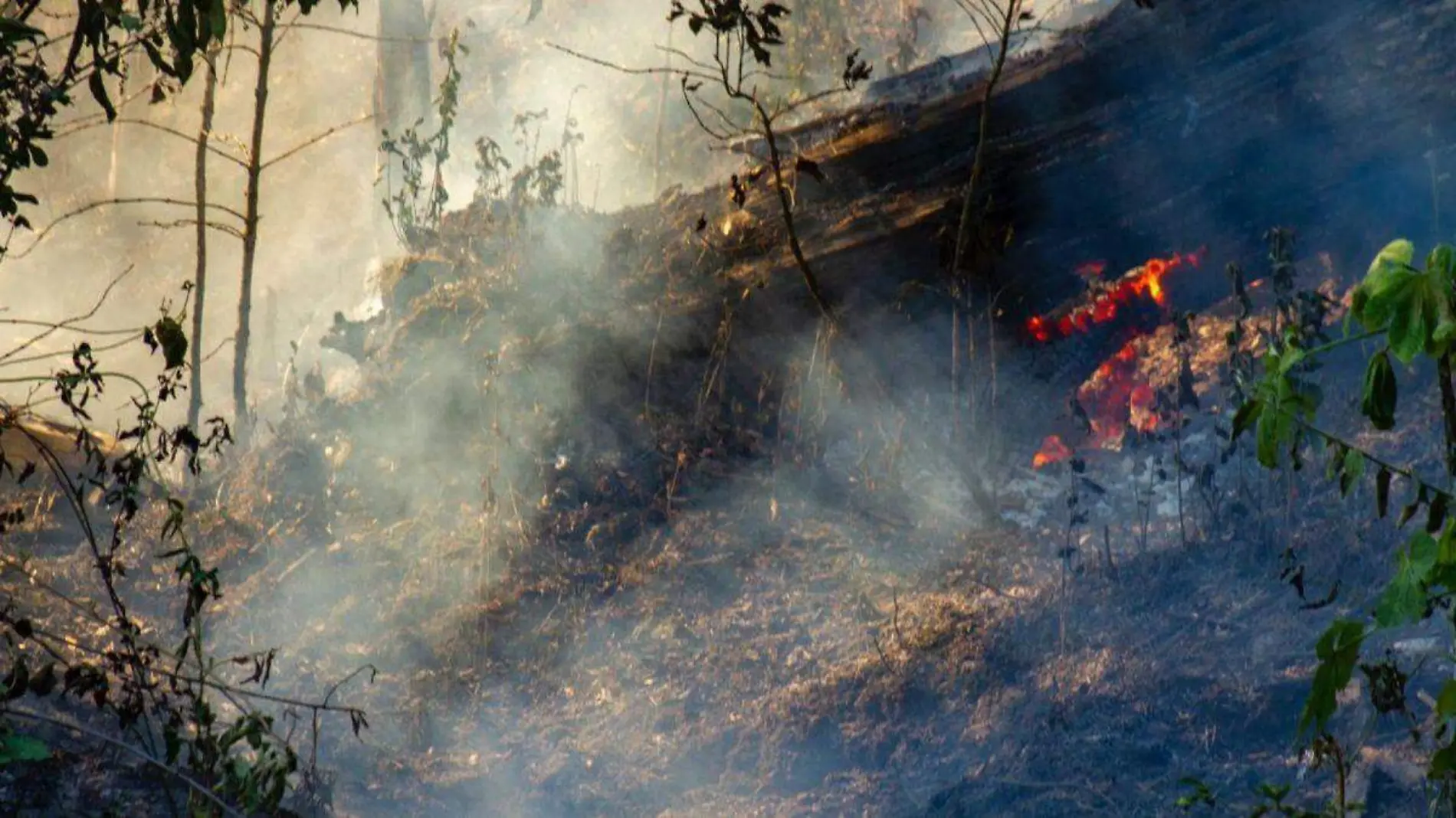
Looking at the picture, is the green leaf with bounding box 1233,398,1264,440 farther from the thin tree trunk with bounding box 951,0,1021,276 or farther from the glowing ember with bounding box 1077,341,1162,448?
the glowing ember with bounding box 1077,341,1162,448

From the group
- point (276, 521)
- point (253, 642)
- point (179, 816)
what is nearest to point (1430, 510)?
point (179, 816)

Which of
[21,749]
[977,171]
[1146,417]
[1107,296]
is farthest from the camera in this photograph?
[1107,296]

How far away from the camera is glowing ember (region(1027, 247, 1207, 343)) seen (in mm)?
8461

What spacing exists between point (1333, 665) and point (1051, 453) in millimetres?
6383

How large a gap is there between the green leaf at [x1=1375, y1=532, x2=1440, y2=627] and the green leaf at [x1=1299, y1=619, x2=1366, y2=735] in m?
0.04

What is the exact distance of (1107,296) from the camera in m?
8.58

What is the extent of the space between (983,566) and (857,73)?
116 inches

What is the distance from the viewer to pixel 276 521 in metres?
9.20

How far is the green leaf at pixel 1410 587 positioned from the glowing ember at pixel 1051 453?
6.25m

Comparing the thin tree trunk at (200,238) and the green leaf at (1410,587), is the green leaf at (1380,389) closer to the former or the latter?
the green leaf at (1410,587)

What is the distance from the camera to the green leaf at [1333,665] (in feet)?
5.70

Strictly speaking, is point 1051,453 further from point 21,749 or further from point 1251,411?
point 21,749

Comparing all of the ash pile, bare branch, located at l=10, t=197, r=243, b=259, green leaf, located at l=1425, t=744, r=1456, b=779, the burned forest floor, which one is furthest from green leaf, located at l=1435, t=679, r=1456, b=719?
the ash pile

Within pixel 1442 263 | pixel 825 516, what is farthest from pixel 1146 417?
pixel 1442 263
